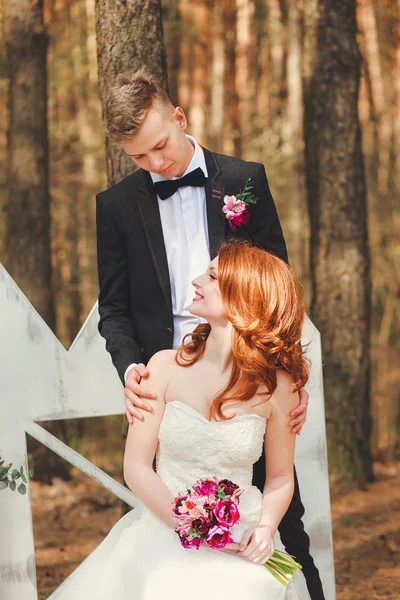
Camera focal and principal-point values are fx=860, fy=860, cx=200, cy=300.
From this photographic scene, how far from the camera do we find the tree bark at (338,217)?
5.55 m

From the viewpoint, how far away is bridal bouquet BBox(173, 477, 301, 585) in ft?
7.43

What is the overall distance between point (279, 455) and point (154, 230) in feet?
2.75

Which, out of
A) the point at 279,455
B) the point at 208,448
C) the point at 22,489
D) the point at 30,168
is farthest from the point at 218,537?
the point at 30,168

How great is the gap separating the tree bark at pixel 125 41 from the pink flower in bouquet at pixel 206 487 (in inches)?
67.1

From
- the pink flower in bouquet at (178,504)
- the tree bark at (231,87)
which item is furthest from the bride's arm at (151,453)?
the tree bark at (231,87)

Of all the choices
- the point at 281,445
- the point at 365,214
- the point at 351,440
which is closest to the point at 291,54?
the point at 365,214

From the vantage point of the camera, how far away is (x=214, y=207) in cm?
284

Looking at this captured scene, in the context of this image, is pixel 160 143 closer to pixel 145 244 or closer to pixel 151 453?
pixel 145 244

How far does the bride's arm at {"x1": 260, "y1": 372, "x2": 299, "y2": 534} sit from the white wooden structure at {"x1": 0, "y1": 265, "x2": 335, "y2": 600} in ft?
2.11

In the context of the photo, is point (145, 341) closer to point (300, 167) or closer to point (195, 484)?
point (195, 484)

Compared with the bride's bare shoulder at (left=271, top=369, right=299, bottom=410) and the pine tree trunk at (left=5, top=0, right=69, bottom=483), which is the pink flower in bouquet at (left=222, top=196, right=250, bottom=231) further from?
the pine tree trunk at (left=5, top=0, right=69, bottom=483)

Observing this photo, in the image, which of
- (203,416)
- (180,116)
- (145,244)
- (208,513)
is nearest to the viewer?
(208,513)

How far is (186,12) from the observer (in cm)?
734

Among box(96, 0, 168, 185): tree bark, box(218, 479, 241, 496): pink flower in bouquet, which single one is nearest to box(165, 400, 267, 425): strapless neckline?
box(218, 479, 241, 496): pink flower in bouquet
